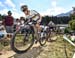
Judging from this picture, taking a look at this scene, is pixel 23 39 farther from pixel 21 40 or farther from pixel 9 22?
pixel 9 22

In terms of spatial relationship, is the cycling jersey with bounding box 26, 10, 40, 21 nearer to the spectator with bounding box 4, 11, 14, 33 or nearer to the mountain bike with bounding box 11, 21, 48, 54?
the mountain bike with bounding box 11, 21, 48, 54

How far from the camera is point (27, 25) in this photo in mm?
7445

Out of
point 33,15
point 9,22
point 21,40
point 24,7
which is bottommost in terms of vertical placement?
point 21,40

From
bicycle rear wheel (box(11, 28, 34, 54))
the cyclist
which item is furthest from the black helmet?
bicycle rear wheel (box(11, 28, 34, 54))

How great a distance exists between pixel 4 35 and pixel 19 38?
117 inches

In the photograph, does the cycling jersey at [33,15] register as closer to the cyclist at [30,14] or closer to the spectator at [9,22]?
the cyclist at [30,14]

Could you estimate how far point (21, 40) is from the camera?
764cm

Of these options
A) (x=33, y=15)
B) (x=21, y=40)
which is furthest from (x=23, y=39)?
(x=33, y=15)

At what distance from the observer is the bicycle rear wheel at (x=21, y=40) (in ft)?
23.2

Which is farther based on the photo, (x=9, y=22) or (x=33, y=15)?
(x=9, y=22)

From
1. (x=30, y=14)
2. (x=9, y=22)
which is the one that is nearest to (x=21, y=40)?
(x=30, y=14)

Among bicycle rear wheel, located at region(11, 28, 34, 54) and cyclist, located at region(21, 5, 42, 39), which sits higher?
cyclist, located at region(21, 5, 42, 39)

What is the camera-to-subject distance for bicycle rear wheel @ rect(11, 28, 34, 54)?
706 cm

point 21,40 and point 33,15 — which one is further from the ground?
point 33,15
